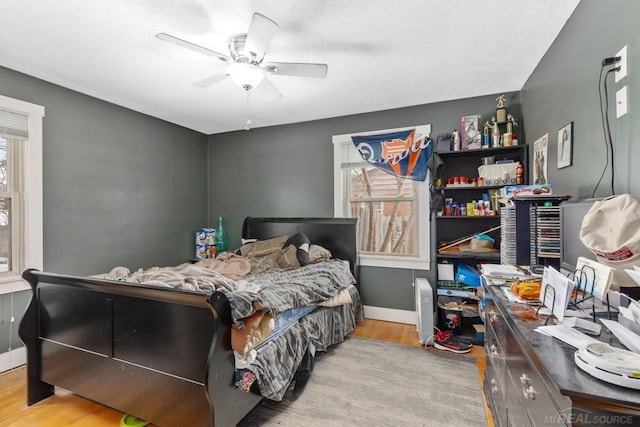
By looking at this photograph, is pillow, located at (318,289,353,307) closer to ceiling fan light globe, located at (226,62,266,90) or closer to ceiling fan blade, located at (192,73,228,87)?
ceiling fan light globe, located at (226,62,266,90)

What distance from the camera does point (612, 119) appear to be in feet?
4.82

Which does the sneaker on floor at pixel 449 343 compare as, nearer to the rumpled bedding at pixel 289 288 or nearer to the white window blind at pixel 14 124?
the rumpled bedding at pixel 289 288

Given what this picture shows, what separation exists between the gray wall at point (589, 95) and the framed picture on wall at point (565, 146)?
39 mm

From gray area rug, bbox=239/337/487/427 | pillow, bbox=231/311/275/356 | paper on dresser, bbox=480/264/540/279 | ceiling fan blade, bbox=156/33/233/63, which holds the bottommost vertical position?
gray area rug, bbox=239/337/487/427

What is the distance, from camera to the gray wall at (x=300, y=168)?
11.2ft

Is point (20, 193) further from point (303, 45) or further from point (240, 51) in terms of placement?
point (303, 45)

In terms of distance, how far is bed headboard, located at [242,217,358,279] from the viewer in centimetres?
365

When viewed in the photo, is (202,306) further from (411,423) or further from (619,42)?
(619,42)

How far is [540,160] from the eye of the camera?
2.43 metres

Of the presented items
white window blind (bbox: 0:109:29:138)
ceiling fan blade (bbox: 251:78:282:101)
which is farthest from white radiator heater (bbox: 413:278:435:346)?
white window blind (bbox: 0:109:29:138)

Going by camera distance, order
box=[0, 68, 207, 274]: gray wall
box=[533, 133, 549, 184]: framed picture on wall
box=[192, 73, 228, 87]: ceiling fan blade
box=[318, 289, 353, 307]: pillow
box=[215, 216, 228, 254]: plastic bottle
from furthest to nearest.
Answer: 1. box=[215, 216, 228, 254]: plastic bottle
2. box=[0, 68, 207, 274]: gray wall
3. box=[318, 289, 353, 307]: pillow
4. box=[533, 133, 549, 184]: framed picture on wall
5. box=[192, 73, 228, 87]: ceiling fan blade

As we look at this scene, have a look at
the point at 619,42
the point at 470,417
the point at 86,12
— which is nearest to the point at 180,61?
the point at 86,12

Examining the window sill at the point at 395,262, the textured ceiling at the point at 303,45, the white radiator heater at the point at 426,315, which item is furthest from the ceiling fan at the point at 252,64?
the window sill at the point at 395,262

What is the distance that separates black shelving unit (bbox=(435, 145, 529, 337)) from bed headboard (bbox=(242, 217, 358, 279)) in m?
0.97
